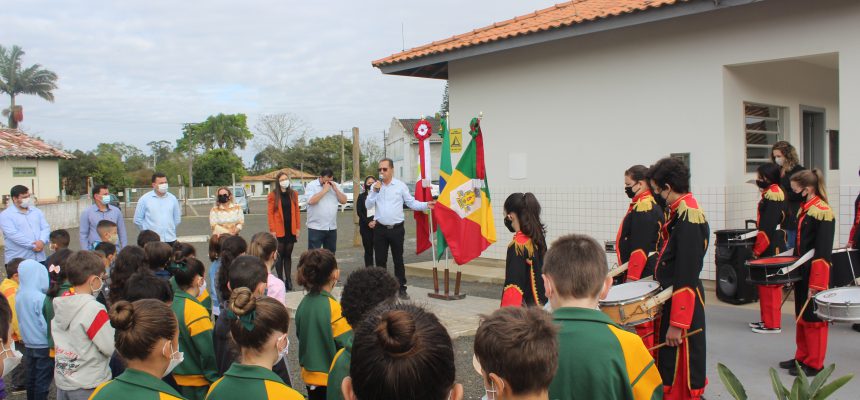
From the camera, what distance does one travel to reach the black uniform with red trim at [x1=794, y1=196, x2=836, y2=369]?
5270 mm

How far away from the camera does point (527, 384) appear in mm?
1884

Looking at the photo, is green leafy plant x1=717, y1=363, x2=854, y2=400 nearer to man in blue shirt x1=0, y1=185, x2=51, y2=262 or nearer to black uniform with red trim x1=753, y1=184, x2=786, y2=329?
black uniform with red trim x1=753, y1=184, x2=786, y2=329

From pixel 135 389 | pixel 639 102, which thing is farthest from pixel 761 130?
pixel 135 389

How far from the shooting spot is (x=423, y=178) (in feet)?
30.0

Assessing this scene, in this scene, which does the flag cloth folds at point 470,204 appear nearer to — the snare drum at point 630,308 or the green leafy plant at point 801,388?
the snare drum at point 630,308

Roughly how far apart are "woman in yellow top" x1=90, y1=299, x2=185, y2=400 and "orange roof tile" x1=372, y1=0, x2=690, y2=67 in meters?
7.85

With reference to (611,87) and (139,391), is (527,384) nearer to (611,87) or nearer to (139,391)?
(139,391)

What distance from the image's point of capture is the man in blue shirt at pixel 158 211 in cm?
880

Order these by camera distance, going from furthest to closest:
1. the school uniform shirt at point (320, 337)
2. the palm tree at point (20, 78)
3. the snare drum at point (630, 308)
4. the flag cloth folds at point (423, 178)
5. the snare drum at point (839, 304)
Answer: the palm tree at point (20, 78) < the flag cloth folds at point (423, 178) < the snare drum at point (839, 304) < the snare drum at point (630, 308) < the school uniform shirt at point (320, 337)

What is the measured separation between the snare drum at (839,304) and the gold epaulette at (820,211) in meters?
0.70

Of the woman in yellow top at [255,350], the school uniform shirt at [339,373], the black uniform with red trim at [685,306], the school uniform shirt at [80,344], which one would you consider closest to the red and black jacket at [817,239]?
the black uniform with red trim at [685,306]

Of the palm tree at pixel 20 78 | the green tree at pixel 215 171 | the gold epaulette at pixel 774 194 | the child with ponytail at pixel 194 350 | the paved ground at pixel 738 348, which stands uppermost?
the palm tree at pixel 20 78

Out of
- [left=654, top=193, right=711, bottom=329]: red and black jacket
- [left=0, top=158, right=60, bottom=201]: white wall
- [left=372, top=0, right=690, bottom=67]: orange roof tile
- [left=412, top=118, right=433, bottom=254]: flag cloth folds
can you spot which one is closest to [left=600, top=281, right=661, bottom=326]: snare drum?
[left=654, top=193, right=711, bottom=329]: red and black jacket

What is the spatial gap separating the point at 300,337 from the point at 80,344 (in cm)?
132
